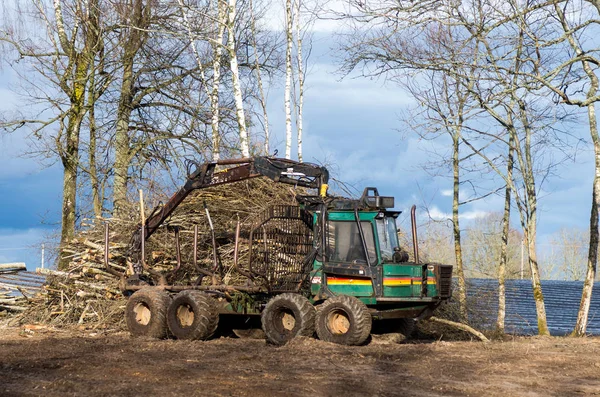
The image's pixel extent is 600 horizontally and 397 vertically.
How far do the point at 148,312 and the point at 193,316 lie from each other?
118cm

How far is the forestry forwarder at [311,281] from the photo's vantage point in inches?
514

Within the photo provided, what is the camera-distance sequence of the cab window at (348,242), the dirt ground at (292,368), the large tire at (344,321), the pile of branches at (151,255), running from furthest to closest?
the pile of branches at (151,255) < the cab window at (348,242) < the large tire at (344,321) < the dirt ground at (292,368)

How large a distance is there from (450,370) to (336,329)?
2.95 m

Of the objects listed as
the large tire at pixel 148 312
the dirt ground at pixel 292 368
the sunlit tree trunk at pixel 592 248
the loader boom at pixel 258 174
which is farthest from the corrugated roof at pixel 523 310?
the large tire at pixel 148 312

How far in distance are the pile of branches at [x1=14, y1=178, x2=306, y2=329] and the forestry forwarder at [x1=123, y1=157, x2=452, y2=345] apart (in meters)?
1.04

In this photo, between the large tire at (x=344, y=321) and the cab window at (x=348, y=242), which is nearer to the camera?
the large tire at (x=344, y=321)

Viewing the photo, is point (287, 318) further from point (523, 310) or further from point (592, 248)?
point (523, 310)

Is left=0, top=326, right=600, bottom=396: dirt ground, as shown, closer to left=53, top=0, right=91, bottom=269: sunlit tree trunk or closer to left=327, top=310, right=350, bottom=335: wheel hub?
left=327, top=310, right=350, bottom=335: wheel hub

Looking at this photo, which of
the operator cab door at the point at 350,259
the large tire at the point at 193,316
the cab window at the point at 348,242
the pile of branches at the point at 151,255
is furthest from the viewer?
the pile of branches at the point at 151,255

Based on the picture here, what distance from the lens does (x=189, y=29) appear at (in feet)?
65.6

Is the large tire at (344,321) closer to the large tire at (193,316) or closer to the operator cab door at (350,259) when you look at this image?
the operator cab door at (350,259)

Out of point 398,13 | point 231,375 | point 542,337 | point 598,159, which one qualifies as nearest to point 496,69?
point 398,13

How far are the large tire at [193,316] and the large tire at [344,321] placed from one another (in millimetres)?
2096

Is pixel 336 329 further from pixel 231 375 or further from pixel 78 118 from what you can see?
pixel 78 118
